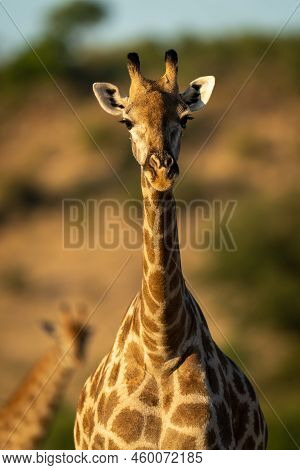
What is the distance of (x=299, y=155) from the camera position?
32.0 m

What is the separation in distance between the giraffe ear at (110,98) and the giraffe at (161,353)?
0.11 metres

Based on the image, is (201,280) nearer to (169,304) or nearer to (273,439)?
(273,439)

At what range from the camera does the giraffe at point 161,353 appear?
6.25 meters

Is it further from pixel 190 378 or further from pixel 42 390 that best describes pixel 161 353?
pixel 42 390

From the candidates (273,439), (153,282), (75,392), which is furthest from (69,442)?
(153,282)

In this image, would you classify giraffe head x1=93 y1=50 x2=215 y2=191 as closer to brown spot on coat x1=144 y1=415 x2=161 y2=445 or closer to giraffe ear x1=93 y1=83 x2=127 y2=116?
giraffe ear x1=93 y1=83 x2=127 y2=116

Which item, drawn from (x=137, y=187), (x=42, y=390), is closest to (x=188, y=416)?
(x=42, y=390)

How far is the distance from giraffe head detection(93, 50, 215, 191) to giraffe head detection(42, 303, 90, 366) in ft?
12.3

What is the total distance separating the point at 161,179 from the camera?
19.5 ft

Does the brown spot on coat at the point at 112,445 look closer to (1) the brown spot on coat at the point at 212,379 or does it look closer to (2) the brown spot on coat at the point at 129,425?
(2) the brown spot on coat at the point at 129,425

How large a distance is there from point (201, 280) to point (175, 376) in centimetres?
1601

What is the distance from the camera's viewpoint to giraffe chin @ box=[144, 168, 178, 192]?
5.91m

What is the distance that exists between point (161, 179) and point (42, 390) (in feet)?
12.5

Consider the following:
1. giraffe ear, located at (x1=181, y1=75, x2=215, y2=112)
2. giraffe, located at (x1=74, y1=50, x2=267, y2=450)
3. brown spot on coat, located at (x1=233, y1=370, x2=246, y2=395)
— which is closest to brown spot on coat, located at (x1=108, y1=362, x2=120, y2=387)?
giraffe, located at (x1=74, y1=50, x2=267, y2=450)
